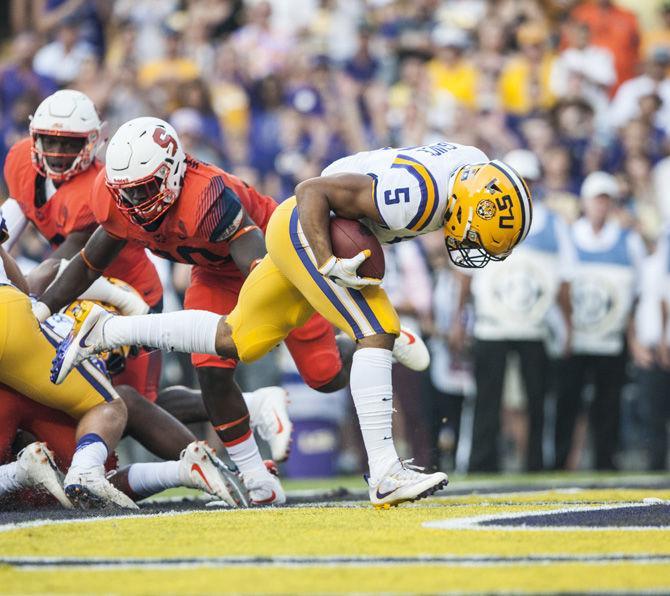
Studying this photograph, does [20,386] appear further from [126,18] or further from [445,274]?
[126,18]

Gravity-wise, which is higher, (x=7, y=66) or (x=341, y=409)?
(x=7, y=66)

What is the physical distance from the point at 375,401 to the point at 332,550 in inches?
45.9

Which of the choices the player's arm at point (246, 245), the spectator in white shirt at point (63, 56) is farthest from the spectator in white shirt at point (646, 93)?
the player's arm at point (246, 245)

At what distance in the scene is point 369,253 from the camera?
504 cm

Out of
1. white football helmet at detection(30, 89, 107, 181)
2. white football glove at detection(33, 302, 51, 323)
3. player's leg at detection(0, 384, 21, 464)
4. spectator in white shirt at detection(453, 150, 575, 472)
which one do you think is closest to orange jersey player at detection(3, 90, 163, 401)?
white football helmet at detection(30, 89, 107, 181)

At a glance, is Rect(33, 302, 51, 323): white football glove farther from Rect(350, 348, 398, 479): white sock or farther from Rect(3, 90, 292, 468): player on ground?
Rect(350, 348, 398, 479): white sock

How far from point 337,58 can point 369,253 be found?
26.0 ft

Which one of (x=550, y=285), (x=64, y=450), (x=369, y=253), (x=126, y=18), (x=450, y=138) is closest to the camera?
(x=369, y=253)

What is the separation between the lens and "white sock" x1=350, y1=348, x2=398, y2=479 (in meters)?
5.07

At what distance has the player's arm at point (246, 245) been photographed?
5645 mm

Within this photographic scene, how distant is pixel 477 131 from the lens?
1123 centimetres

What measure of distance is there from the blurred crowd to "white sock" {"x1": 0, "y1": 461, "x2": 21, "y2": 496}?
108 inches

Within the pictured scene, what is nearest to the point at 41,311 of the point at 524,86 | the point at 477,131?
the point at 477,131

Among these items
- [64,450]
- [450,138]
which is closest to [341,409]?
[450,138]
